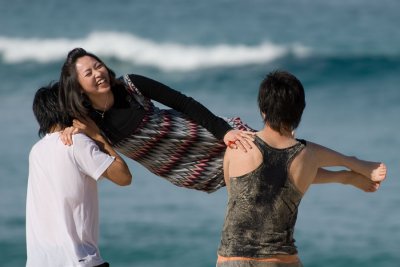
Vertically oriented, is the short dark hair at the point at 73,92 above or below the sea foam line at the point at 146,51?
below

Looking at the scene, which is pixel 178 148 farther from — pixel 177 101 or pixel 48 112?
pixel 48 112

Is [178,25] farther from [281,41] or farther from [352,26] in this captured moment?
[352,26]

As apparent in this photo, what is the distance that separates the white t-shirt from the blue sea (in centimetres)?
527

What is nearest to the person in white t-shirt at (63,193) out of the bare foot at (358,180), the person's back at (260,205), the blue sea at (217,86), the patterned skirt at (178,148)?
the patterned skirt at (178,148)

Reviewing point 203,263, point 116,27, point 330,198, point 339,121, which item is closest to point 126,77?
point 203,263

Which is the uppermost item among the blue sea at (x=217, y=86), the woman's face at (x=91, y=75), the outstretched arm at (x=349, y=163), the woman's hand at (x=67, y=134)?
the blue sea at (x=217, y=86)

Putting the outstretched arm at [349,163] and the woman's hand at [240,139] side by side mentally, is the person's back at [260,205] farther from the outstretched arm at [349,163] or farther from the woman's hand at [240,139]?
the outstretched arm at [349,163]

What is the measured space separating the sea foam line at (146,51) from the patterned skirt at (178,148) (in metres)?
10.8

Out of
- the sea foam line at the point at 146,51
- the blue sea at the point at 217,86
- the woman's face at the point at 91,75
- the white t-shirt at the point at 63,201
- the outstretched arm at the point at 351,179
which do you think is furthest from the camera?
the sea foam line at the point at 146,51

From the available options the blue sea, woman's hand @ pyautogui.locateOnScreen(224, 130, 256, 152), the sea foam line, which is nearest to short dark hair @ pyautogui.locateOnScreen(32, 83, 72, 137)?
woman's hand @ pyautogui.locateOnScreen(224, 130, 256, 152)

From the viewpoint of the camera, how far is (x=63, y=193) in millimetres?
3217

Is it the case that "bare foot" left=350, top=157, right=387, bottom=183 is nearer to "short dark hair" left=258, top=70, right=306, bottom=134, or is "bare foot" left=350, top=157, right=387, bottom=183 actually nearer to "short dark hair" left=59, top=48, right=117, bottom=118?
"short dark hair" left=258, top=70, right=306, bottom=134

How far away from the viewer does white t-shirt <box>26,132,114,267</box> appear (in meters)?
3.20

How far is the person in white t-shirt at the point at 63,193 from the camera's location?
321 cm
